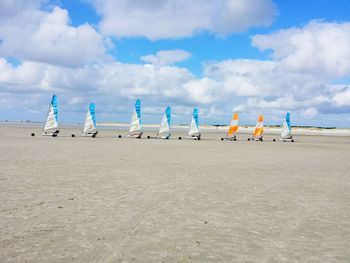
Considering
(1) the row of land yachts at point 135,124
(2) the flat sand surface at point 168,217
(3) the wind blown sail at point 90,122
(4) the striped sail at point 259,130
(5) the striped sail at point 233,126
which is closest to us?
(2) the flat sand surface at point 168,217

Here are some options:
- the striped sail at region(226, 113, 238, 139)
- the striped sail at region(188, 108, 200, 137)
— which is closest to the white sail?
the striped sail at region(188, 108, 200, 137)

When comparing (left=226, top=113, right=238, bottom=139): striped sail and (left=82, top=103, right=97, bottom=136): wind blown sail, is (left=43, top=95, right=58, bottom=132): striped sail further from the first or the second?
(left=226, top=113, right=238, bottom=139): striped sail

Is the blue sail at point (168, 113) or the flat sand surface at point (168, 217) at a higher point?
the blue sail at point (168, 113)

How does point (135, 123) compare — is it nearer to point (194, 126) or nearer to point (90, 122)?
point (90, 122)

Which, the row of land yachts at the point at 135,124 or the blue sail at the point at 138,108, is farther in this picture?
the blue sail at the point at 138,108

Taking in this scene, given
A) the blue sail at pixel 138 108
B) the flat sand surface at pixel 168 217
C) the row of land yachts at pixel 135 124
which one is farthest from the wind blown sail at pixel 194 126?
the flat sand surface at pixel 168 217

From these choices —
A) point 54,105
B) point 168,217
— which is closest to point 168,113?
point 54,105

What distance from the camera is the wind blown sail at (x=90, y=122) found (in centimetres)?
4334

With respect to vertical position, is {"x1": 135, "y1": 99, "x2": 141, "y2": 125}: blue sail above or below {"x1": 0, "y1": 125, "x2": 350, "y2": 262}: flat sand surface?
above

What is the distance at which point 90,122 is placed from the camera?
142 feet

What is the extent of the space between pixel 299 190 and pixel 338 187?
1.84 metres

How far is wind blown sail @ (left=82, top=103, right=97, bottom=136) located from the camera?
43.3 meters

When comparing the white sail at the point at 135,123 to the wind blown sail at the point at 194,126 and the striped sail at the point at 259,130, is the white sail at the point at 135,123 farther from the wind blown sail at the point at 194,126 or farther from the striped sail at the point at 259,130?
the striped sail at the point at 259,130

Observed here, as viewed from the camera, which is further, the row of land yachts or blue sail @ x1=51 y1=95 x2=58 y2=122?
the row of land yachts
